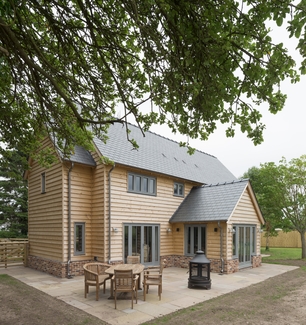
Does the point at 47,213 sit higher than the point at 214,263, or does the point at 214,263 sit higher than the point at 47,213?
the point at 47,213

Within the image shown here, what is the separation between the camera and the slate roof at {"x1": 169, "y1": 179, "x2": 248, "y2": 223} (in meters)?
14.2

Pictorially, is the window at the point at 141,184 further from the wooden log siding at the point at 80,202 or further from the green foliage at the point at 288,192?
the green foliage at the point at 288,192

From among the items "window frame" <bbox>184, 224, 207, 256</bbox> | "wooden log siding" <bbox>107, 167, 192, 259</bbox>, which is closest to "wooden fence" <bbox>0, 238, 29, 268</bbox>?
"wooden log siding" <bbox>107, 167, 192, 259</bbox>

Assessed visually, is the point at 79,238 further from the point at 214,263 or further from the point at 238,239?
the point at 238,239

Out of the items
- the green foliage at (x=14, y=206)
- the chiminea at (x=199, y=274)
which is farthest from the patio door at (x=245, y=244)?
the green foliage at (x=14, y=206)

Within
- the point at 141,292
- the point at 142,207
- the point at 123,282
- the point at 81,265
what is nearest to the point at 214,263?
the point at 142,207

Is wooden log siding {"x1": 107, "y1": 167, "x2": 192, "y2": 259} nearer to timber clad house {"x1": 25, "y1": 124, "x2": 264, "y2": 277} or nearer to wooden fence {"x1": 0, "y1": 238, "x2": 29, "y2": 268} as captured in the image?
timber clad house {"x1": 25, "y1": 124, "x2": 264, "y2": 277}

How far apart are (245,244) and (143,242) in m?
5.17

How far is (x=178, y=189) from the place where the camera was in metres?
16.7

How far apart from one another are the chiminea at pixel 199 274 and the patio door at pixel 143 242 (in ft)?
11.4

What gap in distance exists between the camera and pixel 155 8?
4949 millimetres

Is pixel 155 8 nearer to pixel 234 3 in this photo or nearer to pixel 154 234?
pixel 234 3

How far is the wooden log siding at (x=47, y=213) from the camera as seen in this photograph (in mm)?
12758

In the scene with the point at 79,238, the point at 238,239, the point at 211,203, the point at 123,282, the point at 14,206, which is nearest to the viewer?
the point at 123,282
